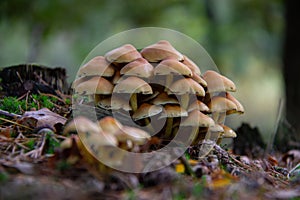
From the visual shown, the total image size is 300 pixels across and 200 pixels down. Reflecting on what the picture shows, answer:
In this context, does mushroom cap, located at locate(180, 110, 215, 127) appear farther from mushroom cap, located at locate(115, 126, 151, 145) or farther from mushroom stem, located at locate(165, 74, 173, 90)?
mushroom cap, located at locate(115, 126, 151, 145)

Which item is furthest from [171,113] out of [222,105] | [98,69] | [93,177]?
[93,177]

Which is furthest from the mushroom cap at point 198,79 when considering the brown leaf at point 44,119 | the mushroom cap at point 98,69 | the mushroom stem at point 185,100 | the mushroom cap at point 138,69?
the brown leaf at point 44,119

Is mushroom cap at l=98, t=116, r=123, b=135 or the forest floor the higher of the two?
mushroom cap at l=98, t=116, r=123, b=135

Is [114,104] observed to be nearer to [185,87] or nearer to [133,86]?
[133,86]

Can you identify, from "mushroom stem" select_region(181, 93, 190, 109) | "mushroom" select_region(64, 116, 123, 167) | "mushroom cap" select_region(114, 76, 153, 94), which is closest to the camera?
"mushroom" select_region(64, 116, 123, 167)

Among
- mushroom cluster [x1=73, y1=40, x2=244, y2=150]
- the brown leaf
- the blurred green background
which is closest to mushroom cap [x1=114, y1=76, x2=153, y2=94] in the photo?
mushroom cluster [x1=73, y1=40, x2=244, y2=150]

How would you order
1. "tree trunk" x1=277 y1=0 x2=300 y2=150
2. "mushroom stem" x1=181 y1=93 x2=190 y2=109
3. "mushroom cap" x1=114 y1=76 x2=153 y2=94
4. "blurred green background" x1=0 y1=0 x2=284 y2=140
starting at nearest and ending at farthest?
"mushroom cap" x1=114 y1=76 x2=153 y2=94 < "mushroom stem" x1=181 y1=93 x2=190 y2=109 < "tree trunk" x1=277 y1=0 x2=300 y2=150 < "blurred green background" x1=0 y1=0 x2=284 y2=140

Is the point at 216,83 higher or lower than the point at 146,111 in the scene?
higher
